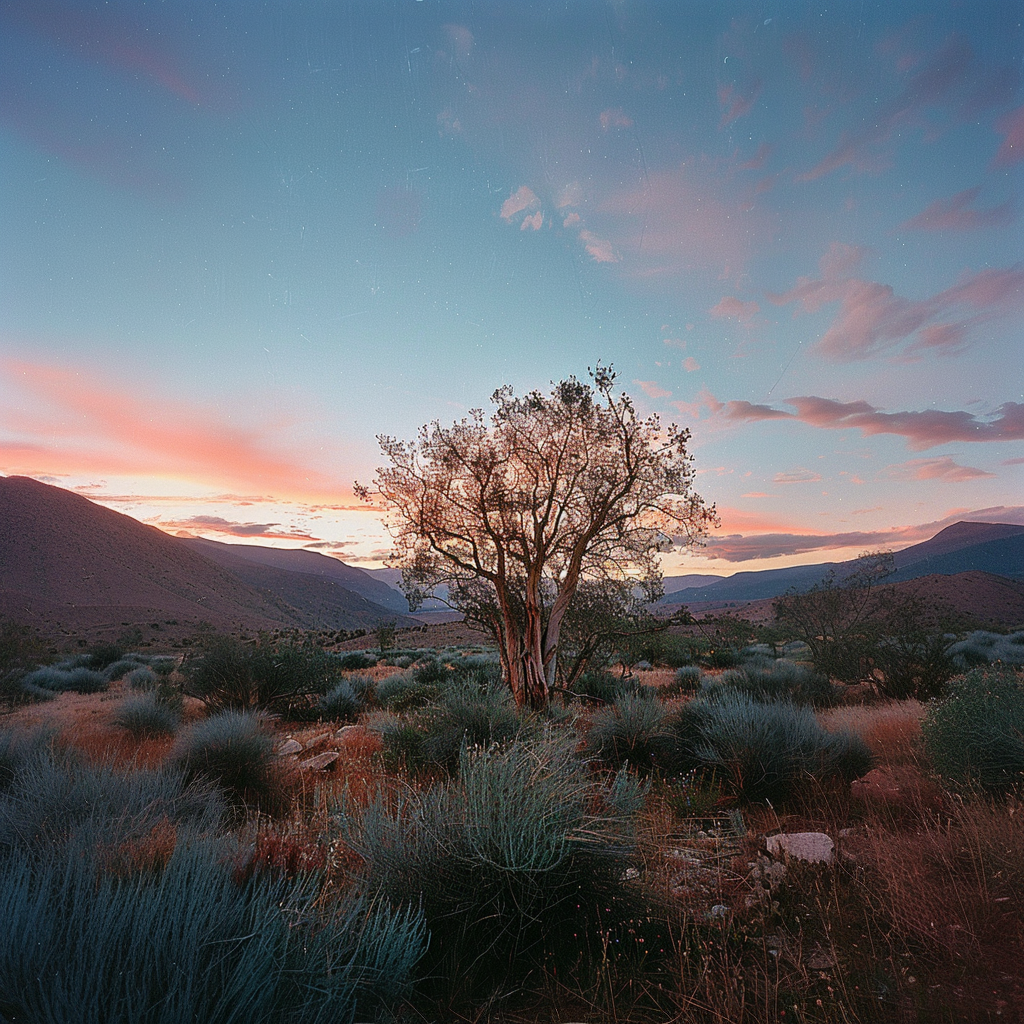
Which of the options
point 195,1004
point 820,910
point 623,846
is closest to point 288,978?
point 195,1004

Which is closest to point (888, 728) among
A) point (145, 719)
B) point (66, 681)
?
point (145, 719)

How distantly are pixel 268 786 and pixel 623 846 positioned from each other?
5659 millimetres

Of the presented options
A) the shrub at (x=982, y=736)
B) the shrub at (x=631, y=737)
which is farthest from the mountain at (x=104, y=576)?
the shrub at (x=982, y=736)

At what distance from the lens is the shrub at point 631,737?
8625mm

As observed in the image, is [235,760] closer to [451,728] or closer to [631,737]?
[451,728]

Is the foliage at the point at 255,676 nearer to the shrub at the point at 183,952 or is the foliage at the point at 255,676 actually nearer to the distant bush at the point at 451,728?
the distant bush at the point at 451,728

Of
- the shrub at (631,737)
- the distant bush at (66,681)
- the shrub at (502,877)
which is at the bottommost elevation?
the distant bush at (66,681)

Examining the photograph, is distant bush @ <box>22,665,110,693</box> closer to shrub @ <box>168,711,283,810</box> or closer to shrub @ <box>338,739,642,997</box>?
shrub @ <box>168,711,283,810</box>

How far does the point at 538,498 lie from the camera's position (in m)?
12.0

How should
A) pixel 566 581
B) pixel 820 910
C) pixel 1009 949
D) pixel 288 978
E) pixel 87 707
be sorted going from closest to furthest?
pixel 288 978
pixel 1009 949
pixel 820 910
pixel 566 581
pixel 87 707

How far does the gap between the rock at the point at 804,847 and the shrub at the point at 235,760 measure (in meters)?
6.02

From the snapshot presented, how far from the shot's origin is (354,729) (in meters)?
11.7

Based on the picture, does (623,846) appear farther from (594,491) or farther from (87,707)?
(87,707)

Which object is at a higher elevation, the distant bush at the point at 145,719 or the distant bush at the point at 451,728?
the distant bush at the point at 451,728
